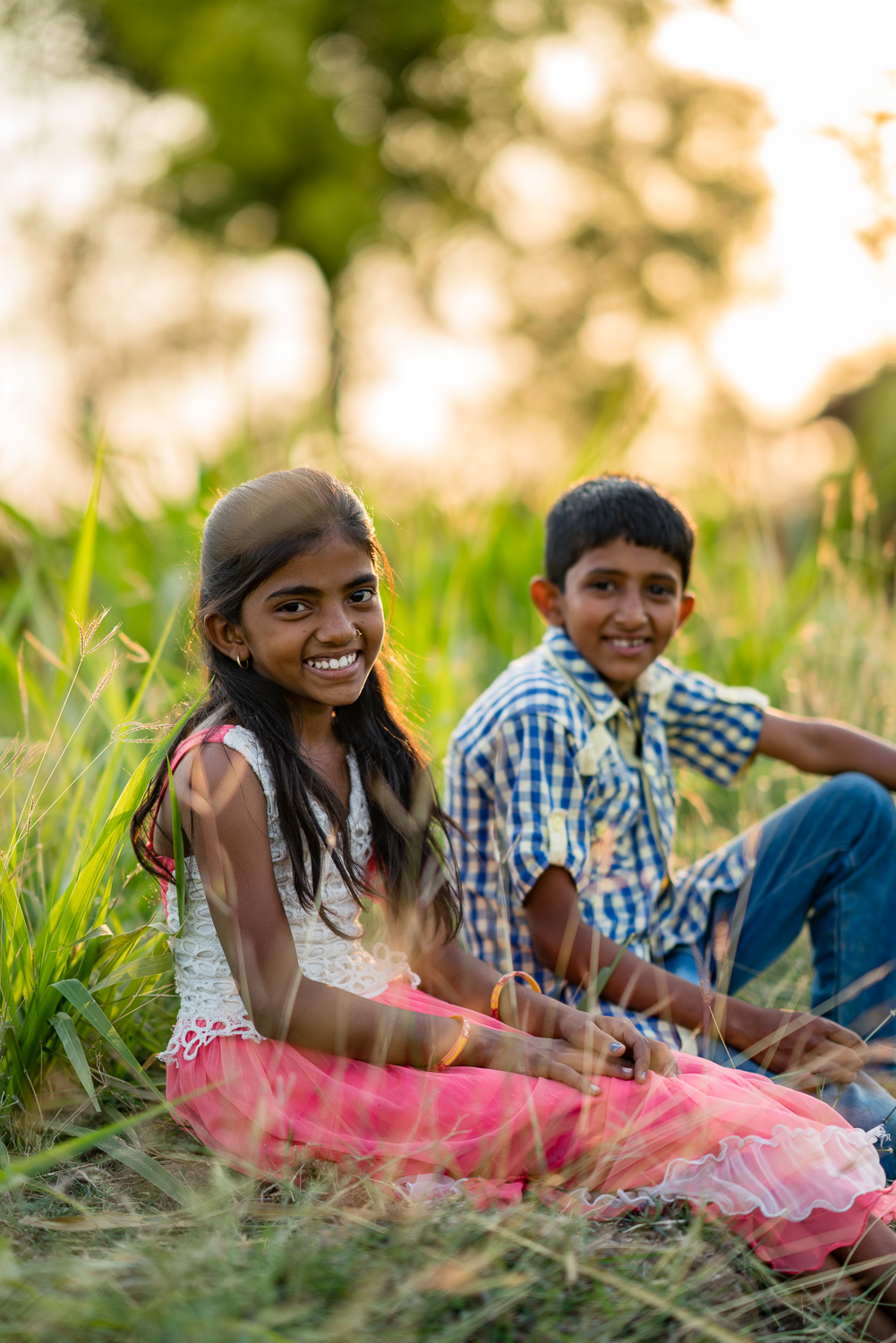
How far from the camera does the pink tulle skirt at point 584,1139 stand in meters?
1.67

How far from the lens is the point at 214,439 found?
4848 millimetres

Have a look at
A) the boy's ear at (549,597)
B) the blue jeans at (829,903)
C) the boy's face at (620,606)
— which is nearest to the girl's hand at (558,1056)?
the blue jeans at (829,903)

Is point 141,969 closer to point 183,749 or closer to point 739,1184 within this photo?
point 183,749

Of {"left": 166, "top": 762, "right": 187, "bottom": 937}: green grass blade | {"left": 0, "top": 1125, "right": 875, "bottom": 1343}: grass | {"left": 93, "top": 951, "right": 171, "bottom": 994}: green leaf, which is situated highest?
{"left": 166, "top": 762, "right": 187, "bottom": 937}: green grass blade

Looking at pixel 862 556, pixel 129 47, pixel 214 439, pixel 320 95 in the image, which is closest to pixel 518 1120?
pixel 862 556

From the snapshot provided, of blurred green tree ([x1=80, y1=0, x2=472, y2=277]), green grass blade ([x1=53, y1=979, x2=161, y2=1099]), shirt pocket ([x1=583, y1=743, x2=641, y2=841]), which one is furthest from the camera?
blurred green tree ([x1=80, y1=0, x2=472, y2=277])

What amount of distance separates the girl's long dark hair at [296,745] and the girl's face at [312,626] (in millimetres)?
21

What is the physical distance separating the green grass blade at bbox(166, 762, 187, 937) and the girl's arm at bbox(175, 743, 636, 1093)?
0.03m

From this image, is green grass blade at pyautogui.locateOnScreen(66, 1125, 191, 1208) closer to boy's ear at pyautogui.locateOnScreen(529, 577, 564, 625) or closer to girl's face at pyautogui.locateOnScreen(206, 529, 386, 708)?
girl's face at pyautogui.locateOnScreen(206, 529, 386, 708)

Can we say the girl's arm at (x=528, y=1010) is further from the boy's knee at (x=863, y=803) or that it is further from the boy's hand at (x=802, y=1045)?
the boy's knee at (x=863, y=803)

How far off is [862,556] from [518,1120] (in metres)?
2.91

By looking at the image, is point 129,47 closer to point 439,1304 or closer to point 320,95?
point 320,95

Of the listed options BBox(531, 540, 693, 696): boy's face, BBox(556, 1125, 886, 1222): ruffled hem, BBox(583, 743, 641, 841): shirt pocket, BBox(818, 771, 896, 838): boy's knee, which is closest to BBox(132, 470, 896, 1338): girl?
BBox(556, 1125, 886, 1222): ruffled hem

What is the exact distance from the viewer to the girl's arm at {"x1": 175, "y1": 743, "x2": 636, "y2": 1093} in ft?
5.86
